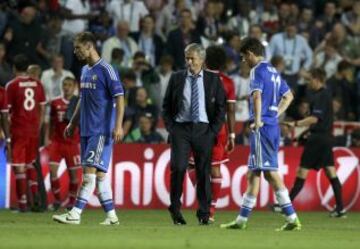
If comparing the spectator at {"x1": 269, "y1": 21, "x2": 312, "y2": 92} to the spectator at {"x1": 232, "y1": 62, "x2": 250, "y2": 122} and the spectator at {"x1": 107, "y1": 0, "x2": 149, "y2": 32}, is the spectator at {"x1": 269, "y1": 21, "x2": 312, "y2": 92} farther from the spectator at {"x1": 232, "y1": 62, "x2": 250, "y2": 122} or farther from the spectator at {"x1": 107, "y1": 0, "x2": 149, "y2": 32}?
the spectator at {"x1": 107, "y1": 0, "x2": 149, "y2": 32}

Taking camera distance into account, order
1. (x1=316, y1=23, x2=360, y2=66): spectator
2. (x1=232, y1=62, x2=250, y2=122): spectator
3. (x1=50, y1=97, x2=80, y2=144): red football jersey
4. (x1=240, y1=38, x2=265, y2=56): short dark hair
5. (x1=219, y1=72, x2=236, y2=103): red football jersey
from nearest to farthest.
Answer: (x1=240, y1=38, x2=265, y2=56): short dark hair
(x1=219, y1=72, x2=236, y2=103): red football jersey
(x1=50, y1=97, x2=80, y2=144): red football jersey
(x1=232, y1=62, x2=250, y2=122): spectator
(x1=316, y1=23, x2=360, y2=66): spectator

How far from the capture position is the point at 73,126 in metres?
15.4

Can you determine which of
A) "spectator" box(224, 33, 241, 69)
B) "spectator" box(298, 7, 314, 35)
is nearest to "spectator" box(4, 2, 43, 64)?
"spectator" box(224, 33, 241, 69)

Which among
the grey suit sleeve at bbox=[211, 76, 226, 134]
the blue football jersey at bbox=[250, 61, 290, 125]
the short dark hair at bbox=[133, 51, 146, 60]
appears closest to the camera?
the blue football jersey at bbox=[250, 61, 290, 125]

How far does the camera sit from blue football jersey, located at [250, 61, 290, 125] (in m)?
14.6

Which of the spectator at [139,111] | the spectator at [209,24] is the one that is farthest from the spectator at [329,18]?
the spectator at [139,111]

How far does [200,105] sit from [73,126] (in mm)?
1576

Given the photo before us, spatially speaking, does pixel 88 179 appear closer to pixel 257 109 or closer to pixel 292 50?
pixel 257 109

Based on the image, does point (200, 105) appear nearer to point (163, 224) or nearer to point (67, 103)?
point (163, 224)

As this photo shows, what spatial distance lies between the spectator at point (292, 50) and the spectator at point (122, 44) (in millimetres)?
2945

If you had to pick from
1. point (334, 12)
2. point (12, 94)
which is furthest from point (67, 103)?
point (334, 12)

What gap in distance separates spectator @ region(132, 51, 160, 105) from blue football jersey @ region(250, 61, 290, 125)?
922cm

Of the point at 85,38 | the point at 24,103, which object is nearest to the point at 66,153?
the point at 24,103

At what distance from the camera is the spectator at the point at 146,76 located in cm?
2398
